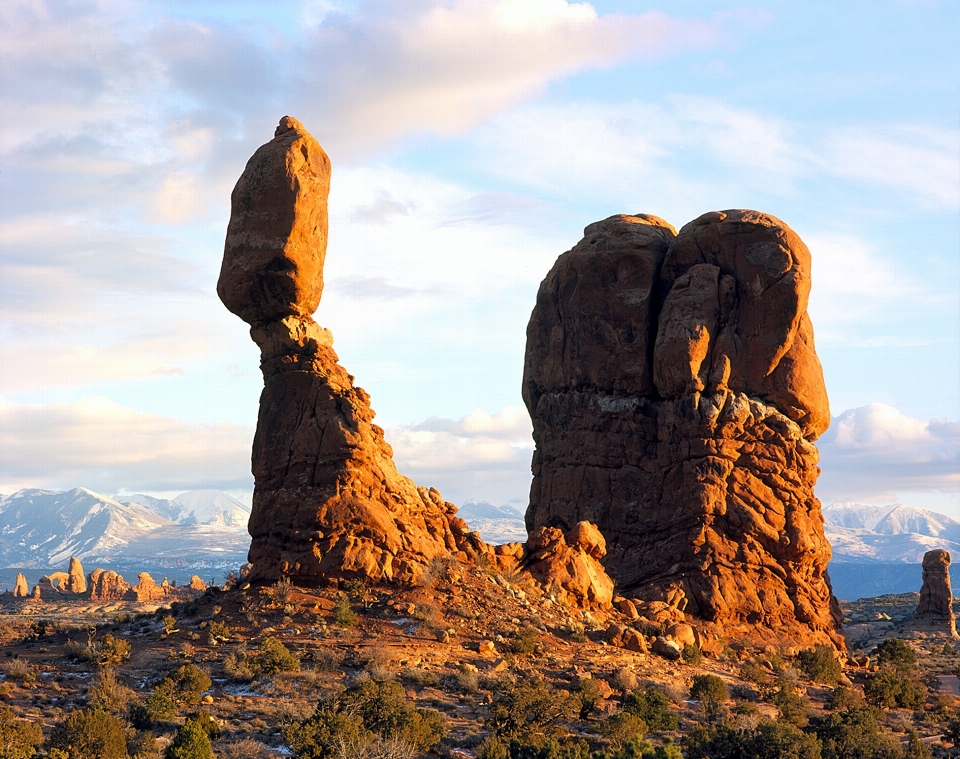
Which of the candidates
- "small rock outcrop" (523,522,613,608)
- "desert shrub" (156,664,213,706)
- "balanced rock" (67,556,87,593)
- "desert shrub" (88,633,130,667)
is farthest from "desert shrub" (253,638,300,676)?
"balanced rock" (67,556,87,593)

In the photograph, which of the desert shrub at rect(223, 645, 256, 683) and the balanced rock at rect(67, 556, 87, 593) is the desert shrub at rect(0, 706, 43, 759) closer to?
the desert shrub at rect(223, 645, 256, 683)

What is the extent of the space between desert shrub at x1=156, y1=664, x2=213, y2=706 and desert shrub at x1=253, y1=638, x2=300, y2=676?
1.31m

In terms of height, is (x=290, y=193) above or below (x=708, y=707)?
above

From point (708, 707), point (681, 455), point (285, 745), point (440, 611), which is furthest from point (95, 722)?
point (681, 455)

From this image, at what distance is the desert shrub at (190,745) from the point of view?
78.0 ft

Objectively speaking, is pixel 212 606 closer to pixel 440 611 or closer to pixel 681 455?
pixel 440 611

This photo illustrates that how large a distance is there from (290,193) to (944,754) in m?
23.7

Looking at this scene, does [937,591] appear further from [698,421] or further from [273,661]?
[273,661]

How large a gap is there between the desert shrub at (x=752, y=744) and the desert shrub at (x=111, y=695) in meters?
12.8

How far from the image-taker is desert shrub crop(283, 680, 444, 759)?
24969mm

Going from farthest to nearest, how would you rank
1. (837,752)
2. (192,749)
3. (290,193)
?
(290,193), (837,752), (192,749)

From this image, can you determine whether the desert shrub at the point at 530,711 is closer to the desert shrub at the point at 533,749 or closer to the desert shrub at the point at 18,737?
the desert shrub at the point at 533,749

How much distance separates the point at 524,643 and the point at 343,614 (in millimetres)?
4986

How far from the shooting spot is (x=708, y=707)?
30.7 meters
